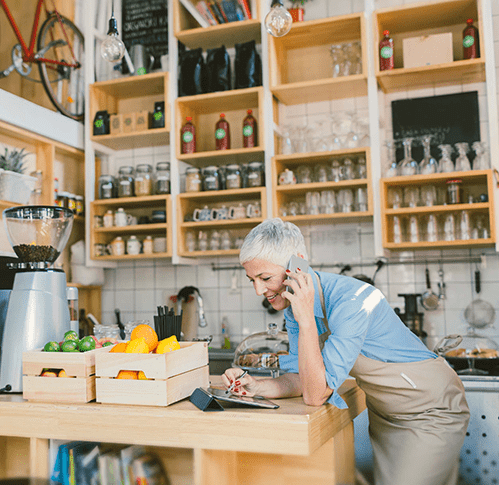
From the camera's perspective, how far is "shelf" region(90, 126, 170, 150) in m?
3.74

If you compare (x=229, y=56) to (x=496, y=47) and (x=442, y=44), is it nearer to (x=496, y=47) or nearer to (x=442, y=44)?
(x=442, y=44)

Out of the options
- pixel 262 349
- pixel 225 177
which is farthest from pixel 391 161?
pixel 262 349

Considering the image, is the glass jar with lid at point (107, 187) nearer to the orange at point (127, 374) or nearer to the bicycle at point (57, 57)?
the bicycle at point (57, 57)

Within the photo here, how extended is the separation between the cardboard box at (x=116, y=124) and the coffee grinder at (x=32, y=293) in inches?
80.7

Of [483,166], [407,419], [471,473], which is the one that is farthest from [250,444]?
[483,166]

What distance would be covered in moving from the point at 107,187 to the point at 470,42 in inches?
99.0

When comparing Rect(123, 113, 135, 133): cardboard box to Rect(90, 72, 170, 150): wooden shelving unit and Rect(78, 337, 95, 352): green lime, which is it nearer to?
Rect(90, 72, 170, 150): wooden shelving unit

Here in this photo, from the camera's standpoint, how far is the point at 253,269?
1595 millimetres

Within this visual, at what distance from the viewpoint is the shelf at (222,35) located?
3.57 metres

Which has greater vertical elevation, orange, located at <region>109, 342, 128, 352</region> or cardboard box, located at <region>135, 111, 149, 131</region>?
cardboard box, located at <region>135, 111, 149, 131</region>

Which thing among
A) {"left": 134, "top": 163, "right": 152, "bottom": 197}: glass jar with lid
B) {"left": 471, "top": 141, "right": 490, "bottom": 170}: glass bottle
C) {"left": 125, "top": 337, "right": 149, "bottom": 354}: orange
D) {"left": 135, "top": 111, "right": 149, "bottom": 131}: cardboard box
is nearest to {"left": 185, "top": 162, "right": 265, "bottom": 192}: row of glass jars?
{"left": 134, "top": 163, "right": 152, "bottom": 197}: glass jar with lid

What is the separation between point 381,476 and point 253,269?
2.42ft

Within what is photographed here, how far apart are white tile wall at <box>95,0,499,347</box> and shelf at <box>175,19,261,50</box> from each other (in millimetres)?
461

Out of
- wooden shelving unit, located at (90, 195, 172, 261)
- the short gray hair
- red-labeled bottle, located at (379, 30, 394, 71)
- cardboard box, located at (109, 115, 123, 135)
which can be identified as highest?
red-labeled bottle, located at (379, 30, 394, 71)
